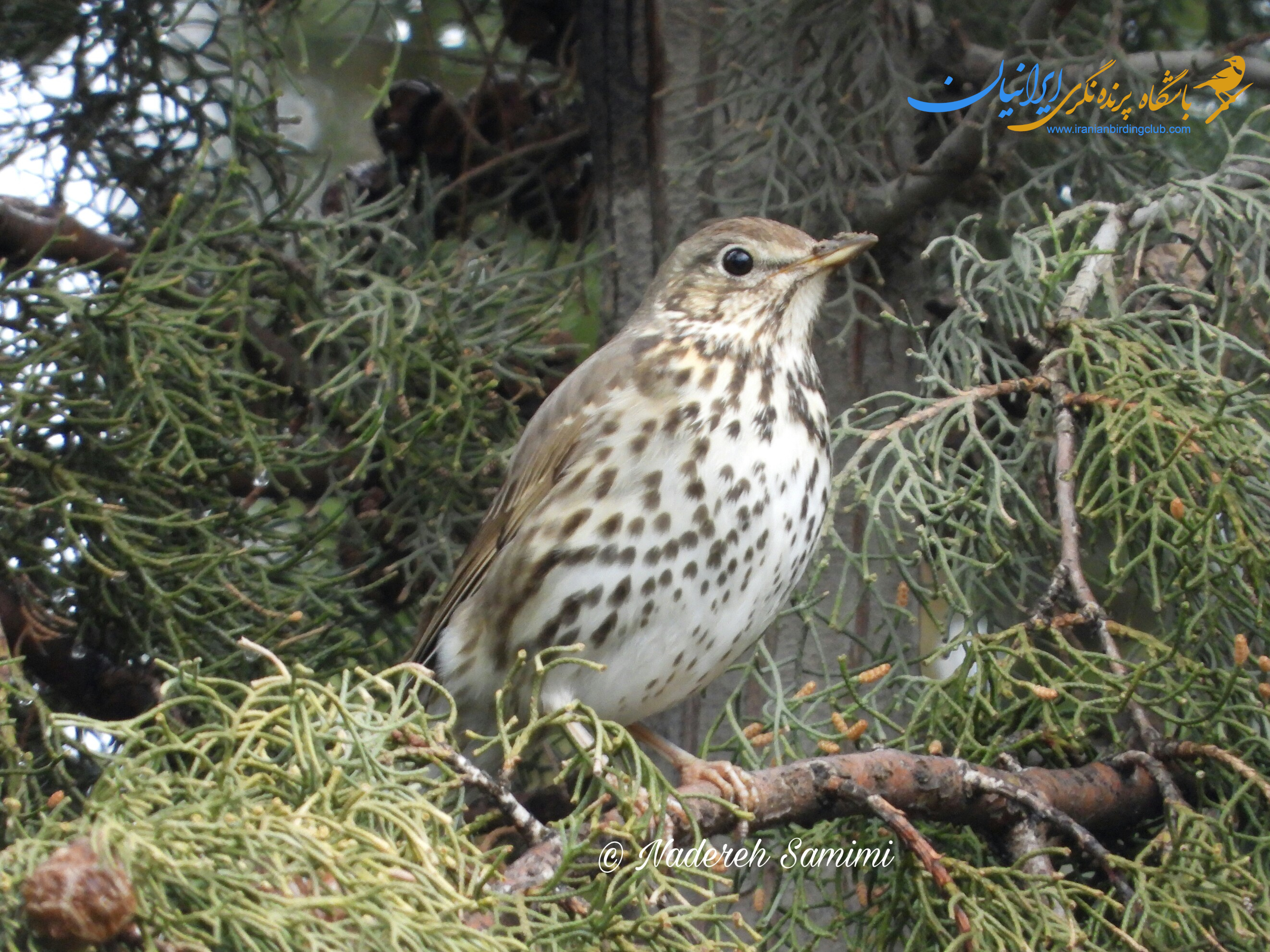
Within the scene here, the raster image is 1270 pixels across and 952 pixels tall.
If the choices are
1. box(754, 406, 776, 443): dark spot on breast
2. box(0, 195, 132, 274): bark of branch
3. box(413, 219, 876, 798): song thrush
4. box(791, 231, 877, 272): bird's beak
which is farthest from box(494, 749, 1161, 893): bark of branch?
box(0, 195, 132, 274): bark of branch

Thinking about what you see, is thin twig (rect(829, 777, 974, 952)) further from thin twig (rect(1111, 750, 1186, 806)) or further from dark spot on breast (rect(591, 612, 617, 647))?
dark spot on breast (rect(591, 612, 617, 647))

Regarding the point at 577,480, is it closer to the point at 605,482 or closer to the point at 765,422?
the point at 605,482

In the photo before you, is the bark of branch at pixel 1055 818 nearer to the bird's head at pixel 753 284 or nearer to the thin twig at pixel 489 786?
the thin twig at pixel 489 786

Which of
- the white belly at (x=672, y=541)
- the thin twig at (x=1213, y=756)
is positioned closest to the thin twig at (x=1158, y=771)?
the thin twig at (x=1213, y=756)

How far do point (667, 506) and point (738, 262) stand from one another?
66 cm

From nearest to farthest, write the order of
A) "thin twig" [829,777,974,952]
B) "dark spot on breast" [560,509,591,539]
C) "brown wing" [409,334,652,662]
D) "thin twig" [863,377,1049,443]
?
"thin twig" [829,777,974,952] → "thin twig" [863,377,1049,443] → "dark spot on breast" [560,509,591,539] → "brown wing" [409,334,652,662]

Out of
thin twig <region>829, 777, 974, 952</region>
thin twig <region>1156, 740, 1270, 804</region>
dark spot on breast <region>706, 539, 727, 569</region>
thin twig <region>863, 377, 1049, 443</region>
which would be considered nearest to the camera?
thin twig <region>829, 777, 974, 952</region>

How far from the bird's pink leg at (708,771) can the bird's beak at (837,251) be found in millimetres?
1003

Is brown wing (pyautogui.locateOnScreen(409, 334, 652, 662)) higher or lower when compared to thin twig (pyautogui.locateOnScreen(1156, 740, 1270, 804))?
higher

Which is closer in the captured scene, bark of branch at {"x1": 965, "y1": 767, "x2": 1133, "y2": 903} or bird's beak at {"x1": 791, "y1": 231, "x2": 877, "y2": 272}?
bark of branch at {"x1": 965, "y1": 767, "x2": 1133, "y2": 903}

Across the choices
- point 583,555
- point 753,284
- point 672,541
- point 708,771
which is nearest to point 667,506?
point 672,541

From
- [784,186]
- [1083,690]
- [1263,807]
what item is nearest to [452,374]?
[784,186]

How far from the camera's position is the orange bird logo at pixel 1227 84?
2.85 meters

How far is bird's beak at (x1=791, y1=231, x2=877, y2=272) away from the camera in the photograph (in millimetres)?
2752
